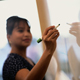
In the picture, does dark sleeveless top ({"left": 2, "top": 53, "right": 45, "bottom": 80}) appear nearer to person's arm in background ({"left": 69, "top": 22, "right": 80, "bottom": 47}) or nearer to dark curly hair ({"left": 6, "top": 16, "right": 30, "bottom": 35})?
dark curly hair ({"left": 6, "top": 16, "right": 30, "bottom": 35})

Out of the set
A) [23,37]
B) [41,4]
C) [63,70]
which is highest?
[41,4]

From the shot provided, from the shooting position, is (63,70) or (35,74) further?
(63,70)

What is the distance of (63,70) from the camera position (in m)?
0.55

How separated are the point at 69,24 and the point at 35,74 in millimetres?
315

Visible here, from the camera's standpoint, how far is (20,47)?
0.56m

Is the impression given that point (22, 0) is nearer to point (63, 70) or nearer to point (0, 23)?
point (0, 23)

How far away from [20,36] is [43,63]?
0.21 m

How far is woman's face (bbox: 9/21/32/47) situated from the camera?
55 centimetres

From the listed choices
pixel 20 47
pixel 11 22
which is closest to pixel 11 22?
pixel 11 22

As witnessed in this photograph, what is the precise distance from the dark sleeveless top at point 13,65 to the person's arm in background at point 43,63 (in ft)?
0.08

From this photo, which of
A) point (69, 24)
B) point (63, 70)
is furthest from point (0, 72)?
point (69, 24)

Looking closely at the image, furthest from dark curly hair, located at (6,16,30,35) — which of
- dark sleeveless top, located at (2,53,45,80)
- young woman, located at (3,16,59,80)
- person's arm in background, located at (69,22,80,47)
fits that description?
person's arm in background, located at (69,22,80,47)

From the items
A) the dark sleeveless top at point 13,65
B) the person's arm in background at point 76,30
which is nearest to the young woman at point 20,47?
the dark sleeveless top at point 13,65

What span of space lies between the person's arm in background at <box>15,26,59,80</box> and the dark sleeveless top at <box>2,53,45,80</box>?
3cm
